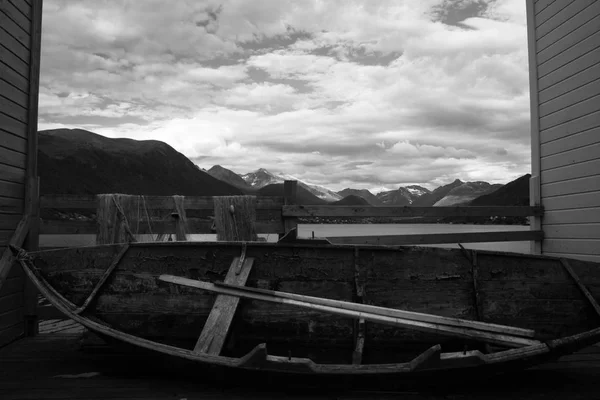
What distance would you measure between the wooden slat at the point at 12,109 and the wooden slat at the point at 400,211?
354 centimetres

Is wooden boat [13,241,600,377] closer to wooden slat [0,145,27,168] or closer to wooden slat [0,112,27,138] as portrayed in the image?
wooden slat [0,145,27,168]

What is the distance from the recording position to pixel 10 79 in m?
5.27

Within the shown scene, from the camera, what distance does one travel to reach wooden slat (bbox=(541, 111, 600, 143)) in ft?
20.0

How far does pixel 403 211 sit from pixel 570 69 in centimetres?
327

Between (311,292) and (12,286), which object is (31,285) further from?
(311,292)

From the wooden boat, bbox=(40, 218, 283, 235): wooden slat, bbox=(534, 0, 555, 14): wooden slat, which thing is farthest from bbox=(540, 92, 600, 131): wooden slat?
bbox=(40, 218, 283, 235): wooden slat

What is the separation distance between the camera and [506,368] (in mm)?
3420

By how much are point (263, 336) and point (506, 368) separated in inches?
87.7

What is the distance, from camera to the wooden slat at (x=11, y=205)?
5.14 meters

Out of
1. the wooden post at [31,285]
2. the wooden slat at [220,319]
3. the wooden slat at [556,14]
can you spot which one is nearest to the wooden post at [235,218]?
the wooden slat at [220,319]

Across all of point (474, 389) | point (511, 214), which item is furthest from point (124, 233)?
point (511, 214)

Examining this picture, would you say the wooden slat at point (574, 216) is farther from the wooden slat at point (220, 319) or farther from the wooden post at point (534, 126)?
the wooden slat at point (220, 319)

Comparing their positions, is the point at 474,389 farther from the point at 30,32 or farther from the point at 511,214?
the point at 30,32

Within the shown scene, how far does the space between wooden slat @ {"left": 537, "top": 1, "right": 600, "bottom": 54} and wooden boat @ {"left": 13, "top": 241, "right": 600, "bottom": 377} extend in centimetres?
366
